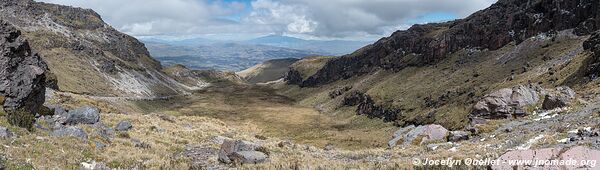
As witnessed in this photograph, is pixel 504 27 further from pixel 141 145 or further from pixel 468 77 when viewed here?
pixel 141 145

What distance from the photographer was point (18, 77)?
28.8m

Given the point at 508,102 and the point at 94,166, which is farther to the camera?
the point at 508,102

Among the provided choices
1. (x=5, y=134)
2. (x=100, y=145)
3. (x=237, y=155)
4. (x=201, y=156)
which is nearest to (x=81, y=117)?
(x=100, y=145)

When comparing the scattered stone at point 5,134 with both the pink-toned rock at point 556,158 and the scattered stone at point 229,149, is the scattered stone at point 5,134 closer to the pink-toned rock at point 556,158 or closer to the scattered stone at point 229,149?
the scattered stone at point 229,149

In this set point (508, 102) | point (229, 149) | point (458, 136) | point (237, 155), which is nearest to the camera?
point (237, 155)

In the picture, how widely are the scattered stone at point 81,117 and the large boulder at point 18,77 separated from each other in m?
2.14

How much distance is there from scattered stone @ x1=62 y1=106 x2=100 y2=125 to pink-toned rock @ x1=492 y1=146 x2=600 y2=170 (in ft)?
93.0

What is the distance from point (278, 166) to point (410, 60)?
15935 cm

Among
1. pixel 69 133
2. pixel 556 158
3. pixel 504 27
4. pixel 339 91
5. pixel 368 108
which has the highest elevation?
pixel 504 27

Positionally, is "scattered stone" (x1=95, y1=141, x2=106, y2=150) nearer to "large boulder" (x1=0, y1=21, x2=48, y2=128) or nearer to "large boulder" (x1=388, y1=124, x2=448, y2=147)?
"large boulder" (x1=0, y1=21, x2=48, y2=128)

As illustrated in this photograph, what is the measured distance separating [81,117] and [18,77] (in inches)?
206

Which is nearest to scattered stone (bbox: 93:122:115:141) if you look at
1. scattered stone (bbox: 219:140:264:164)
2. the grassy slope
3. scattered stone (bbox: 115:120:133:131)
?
scattered stone (bbox: 115:120:133:131)

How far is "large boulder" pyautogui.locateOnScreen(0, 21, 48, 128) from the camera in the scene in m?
27.7

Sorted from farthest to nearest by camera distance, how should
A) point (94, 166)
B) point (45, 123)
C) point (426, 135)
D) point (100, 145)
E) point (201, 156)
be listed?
point (426, 135) < point (45, 123) < point (201, 156) < point (100, 145) < point (94, 166)
